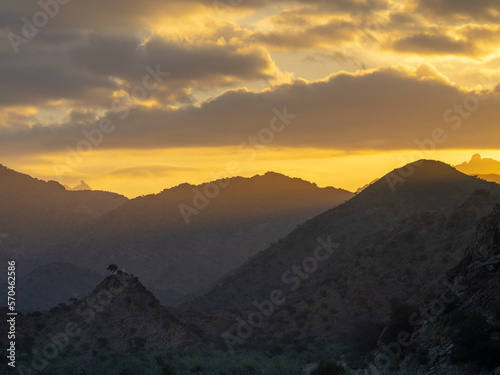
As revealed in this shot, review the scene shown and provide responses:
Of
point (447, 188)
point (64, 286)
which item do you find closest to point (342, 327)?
point (447, 188)

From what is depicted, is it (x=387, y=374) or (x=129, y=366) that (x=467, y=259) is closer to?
(x=387, y=374)

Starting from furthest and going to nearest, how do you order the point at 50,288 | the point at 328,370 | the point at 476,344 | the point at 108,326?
1. the point at 50,288
2. the point at 108,326
3. the point at 328,370
4. the point at 476,344

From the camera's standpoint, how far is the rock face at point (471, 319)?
3237cm

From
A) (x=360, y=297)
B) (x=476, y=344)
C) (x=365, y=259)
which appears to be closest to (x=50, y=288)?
(x=365, y=259)

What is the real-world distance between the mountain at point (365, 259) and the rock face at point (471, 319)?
19.3 meters

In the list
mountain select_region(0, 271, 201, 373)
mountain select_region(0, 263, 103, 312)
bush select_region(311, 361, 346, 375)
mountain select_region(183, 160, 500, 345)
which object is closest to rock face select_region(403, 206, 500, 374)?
bush select_region(311, 361, 346, 375)

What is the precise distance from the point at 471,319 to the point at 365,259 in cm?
5741

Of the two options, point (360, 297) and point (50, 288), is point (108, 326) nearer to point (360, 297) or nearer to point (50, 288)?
point (360, 297)

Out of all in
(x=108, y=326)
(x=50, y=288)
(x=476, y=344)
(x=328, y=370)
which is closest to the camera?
(x=476, y=344)

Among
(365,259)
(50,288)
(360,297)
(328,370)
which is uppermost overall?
(365,259)

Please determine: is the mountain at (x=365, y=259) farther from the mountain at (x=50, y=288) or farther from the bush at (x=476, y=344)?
the mountain at (x=50, y=288)

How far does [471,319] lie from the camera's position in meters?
35.9

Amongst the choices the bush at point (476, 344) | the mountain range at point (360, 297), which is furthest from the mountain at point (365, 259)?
the bush at point (476, 344)

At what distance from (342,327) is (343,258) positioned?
30.1m
